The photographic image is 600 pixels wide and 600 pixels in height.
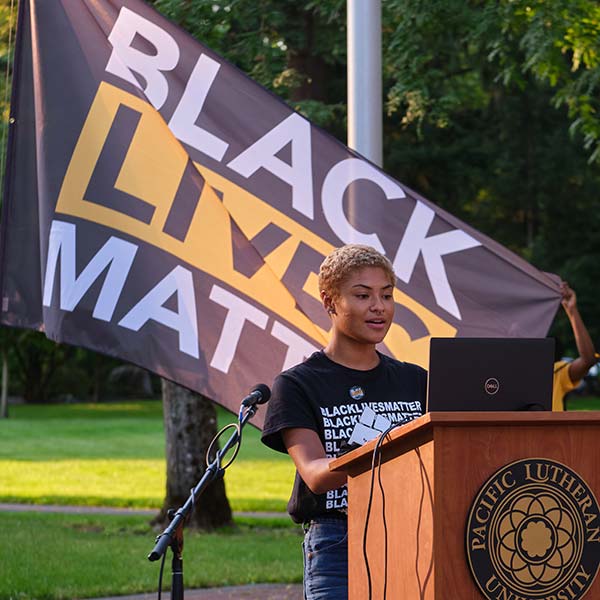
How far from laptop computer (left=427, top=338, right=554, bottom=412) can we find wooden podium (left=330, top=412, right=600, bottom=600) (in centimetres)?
23

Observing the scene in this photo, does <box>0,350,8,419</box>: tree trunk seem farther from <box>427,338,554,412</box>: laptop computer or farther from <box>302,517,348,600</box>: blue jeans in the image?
<box>427,338,554,412</box>: laptop computer

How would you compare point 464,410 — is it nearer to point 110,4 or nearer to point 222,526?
point 110,4

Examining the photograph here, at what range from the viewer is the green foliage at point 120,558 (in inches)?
413

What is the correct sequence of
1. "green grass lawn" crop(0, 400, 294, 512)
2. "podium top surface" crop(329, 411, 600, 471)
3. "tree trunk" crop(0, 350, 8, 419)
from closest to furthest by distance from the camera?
"podium top surface" crop(329, 411, 600, 471) < "green grass lawn" crop(0, 400, 294, 512) < "tree trunk" crop(0, 350, 8, 419)

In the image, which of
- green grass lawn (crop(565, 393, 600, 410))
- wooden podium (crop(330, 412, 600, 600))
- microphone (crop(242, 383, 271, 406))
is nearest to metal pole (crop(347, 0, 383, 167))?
microphone (crop(242, 383, 271, 406))

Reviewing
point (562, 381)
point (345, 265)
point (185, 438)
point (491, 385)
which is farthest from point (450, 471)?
point (185, 438)

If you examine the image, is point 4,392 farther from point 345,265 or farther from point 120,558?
point 345,265

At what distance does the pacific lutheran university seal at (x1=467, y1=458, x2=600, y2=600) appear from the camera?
11.0 feet

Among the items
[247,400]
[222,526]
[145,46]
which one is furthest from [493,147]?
[247,400]

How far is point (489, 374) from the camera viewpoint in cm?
372

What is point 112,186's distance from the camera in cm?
713

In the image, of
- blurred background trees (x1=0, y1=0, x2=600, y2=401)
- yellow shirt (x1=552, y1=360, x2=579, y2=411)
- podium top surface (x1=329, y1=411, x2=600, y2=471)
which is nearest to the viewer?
podium top surface (x1=329, y1=411, x2=600, y2=471)

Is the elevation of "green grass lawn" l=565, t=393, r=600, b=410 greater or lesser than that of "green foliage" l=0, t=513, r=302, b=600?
greater

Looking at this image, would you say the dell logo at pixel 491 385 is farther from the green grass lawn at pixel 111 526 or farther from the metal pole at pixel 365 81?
the green grass lawn at pixel 111 526
